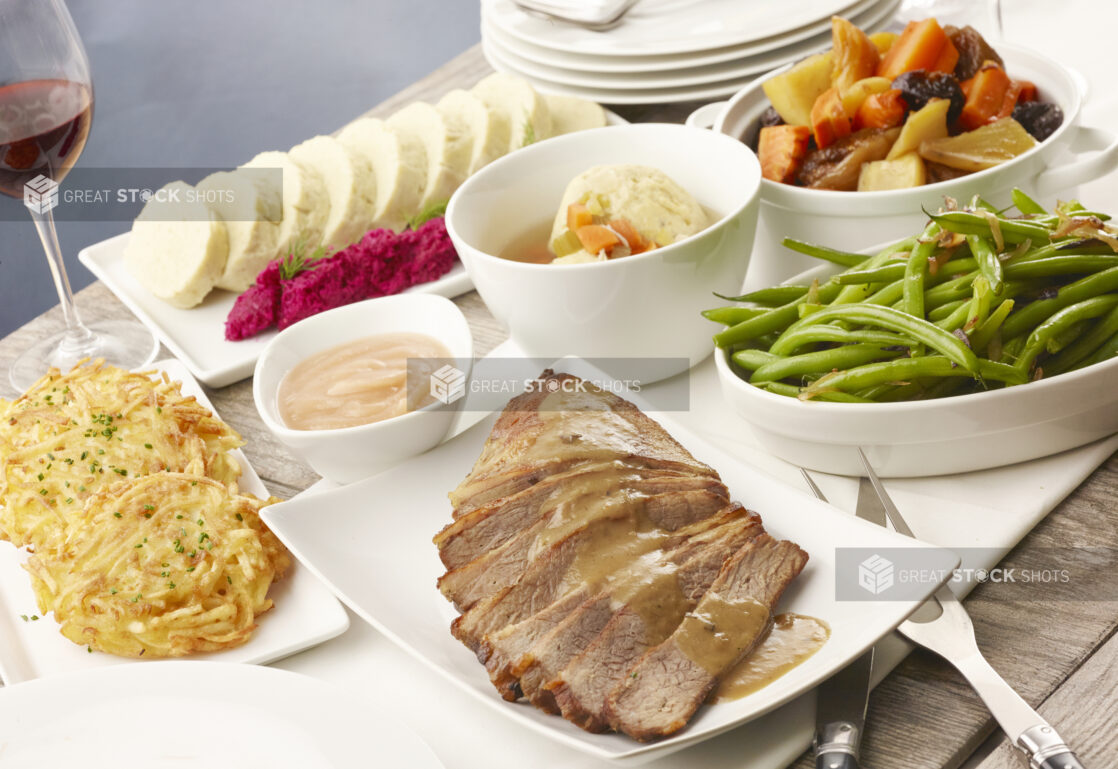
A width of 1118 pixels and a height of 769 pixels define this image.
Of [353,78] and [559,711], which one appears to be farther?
[353,78]

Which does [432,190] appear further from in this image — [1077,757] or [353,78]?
[353,78]

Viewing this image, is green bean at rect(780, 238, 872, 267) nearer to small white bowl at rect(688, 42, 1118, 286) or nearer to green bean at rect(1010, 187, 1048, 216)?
small white bowl at rect(688, 42, 1118, 286)

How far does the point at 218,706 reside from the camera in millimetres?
1685

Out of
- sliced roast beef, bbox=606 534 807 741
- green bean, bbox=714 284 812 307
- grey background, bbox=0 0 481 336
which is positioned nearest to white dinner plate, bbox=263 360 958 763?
sliced roast beef, bbox=606 534 807 741

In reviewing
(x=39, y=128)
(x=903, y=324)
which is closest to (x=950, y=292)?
(x=903, y=324)

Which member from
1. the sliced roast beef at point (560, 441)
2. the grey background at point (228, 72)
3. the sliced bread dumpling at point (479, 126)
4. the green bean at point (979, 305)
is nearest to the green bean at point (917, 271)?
the green bean at point (979, 305)

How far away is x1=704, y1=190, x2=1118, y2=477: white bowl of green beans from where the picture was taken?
2.02 metres

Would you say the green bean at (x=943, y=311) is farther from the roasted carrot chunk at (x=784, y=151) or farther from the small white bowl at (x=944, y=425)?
the roasted carrot chunk at (x=784, y=151)

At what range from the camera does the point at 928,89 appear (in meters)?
2.70

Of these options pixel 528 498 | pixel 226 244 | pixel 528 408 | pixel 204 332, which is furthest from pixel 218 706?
pixel 226 244

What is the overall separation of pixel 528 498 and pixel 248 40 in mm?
9869

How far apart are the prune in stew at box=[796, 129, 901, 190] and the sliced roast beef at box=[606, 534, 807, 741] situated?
4.19ft

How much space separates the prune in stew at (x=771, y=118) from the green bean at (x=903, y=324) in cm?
95

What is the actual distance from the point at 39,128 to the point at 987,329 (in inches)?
91.5
